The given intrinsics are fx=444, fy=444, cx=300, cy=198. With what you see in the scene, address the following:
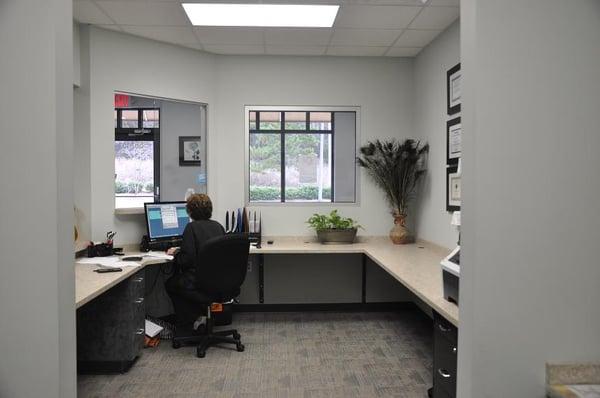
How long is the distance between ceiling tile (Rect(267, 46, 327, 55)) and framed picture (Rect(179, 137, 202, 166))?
7.87 ft

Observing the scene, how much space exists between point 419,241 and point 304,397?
2005 millimetres

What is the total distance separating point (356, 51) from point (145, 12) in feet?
5.98

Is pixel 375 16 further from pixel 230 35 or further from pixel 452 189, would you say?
pixel 452 189

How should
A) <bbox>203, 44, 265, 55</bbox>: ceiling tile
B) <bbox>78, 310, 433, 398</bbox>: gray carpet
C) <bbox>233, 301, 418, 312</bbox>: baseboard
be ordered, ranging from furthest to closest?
<bbox>233, 301, 418, 312</bbox>: baseboard, <bbox>203, 44, 265, 55</bbox>: ceiling tile, <bbox>78, 310, 433, 398</bbox>: gray carpet

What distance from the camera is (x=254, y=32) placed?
347 cm

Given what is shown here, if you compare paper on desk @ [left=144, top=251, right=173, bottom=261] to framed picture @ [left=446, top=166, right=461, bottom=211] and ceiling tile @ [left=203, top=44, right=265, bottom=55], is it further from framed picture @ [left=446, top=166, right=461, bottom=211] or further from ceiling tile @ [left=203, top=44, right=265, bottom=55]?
framed picture @ [left=446, top=166, right=461, bottom=211]

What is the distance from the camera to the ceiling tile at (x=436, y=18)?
118 inches

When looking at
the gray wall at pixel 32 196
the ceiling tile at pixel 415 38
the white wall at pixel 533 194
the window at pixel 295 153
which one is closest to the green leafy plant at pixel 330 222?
the window at pixel 295 153

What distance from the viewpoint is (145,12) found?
3.04 metres

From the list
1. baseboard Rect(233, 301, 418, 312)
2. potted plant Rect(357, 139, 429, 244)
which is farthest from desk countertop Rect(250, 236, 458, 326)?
baseboard Rect(233, 301, 418, 312)

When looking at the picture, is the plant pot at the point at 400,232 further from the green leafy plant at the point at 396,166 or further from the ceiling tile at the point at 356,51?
the ceiling tile at the point at 356,51

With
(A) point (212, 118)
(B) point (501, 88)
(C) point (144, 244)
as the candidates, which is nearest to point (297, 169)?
(A) point (212, 118)

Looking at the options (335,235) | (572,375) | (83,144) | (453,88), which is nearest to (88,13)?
(83,144)

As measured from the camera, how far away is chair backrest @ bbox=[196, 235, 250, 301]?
2.91 meters
